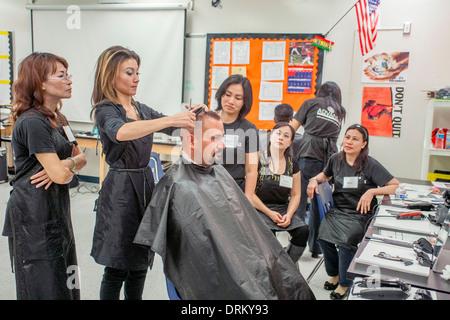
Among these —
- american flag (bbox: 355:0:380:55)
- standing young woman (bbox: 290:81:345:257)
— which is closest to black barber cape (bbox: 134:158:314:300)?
standing young woman (bbox: 290:81:345:257)

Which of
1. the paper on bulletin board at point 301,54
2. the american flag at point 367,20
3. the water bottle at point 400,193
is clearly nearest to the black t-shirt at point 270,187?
the water bottle at point 400,193

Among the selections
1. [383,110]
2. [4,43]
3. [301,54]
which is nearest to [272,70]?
[301,54]

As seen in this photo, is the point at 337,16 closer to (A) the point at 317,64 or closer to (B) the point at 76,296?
(A) the point at 317,64

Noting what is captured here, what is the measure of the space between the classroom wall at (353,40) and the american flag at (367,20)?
344 millimetres

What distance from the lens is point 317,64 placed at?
4.14 meters

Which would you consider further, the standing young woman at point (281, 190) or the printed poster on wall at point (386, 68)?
the printed poster on wall at point (386, 68)

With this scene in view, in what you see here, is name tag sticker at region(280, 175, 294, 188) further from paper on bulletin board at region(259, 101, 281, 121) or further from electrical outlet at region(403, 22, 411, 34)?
electrical outlet at region(403, 22, 411, 34)

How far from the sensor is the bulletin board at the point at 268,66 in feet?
13.7

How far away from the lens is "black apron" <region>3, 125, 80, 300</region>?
149 cm

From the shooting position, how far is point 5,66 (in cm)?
525

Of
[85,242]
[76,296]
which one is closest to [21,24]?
[85,242]

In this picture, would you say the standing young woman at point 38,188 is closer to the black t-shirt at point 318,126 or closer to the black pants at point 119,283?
the black pants at point 119,283

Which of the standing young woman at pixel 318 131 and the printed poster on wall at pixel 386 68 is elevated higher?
the printed poster on wall at pixel 386 68

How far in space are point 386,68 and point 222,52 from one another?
5.92 feet
